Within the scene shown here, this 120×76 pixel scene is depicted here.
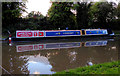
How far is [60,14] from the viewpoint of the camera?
13.5 m

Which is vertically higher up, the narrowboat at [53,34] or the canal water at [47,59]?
the narrowboat at [53,34]

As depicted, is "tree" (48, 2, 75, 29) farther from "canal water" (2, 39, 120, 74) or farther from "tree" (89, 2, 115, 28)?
"canal water" (2, 39, 120, 74)

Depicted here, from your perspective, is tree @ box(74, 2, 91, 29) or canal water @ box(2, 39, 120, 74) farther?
tree @ box(74, 2, 91, 29)

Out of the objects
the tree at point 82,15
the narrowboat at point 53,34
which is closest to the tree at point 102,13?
the tree at point 82,15

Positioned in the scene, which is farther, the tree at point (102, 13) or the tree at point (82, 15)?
the tree at point (102, 13)

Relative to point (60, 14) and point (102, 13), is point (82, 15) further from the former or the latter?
point (102, 13)

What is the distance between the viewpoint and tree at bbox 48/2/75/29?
531 inches

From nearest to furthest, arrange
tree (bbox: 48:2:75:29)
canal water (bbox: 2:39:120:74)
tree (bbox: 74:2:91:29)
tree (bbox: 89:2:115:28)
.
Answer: canal water (bbox: 2:39:120:74), tree (bbox: 48:2:75:29), tree (bbox: 74:2:91:29), tree (bbox: 89:2:115:28)

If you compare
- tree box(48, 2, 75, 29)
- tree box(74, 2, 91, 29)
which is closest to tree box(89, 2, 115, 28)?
tree box(74, 2, 91, 29)

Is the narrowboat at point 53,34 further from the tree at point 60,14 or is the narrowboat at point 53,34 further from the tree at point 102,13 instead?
the tree at point 102,13

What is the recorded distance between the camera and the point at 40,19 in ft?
44.5

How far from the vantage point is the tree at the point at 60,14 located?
13.5m

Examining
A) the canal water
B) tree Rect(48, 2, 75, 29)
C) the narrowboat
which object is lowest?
the canal water

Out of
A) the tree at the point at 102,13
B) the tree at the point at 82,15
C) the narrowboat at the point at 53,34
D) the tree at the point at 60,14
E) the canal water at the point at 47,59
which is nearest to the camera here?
the canal water at the point at 47,59
